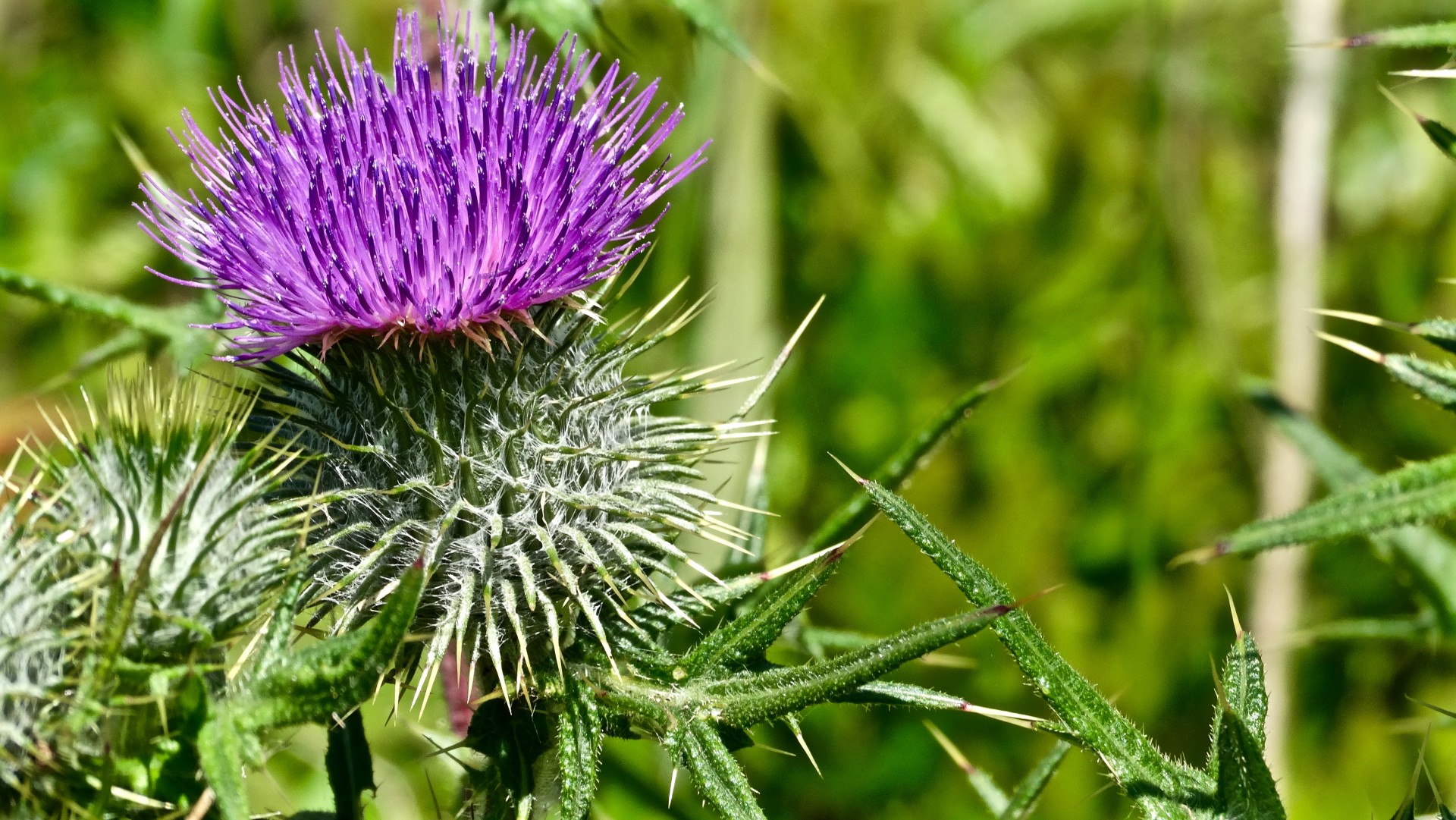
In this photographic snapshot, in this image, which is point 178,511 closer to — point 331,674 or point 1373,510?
point 331,674

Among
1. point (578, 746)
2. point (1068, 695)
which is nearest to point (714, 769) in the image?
point (578, 746)

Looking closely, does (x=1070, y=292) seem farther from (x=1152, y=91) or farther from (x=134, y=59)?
(x=134, y=59)

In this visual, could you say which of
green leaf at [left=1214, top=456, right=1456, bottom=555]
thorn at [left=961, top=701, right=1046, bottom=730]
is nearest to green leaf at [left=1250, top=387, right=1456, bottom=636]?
green leaf at [left=1214, top=456, right=1456, bottom=555]

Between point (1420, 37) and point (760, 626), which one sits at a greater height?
point (1420, 37)

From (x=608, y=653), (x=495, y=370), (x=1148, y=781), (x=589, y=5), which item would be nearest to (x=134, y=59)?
(x=589, y=5)

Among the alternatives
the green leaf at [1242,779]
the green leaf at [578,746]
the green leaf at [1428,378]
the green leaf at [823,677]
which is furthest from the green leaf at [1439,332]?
the green leaf at [578,746]

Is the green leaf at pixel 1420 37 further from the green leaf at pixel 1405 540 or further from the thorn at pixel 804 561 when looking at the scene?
the thorn at pixel 804 561

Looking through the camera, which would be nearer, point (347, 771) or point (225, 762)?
point (225, 762)
